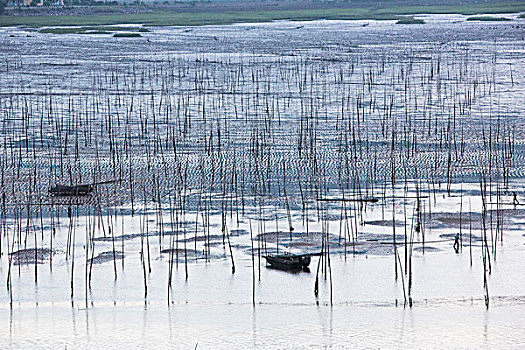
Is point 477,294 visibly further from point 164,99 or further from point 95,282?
point 164,99

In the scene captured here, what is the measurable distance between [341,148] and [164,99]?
9.23 m

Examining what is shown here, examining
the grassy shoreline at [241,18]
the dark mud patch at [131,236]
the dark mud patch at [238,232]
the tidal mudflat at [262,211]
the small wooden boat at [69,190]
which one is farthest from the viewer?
the grassy shoreline at [241,18]

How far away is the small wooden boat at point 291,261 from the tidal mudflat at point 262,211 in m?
0.13

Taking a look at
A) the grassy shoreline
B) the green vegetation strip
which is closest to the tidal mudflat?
the green vegetation strip

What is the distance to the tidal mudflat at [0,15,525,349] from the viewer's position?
11750mm

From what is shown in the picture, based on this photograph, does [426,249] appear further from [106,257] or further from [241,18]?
[241,18]

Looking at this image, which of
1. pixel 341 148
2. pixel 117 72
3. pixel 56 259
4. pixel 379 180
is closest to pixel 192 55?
pixel 117 72

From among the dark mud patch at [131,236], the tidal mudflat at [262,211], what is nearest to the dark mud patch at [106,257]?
the tidal mudflat at [262,211]

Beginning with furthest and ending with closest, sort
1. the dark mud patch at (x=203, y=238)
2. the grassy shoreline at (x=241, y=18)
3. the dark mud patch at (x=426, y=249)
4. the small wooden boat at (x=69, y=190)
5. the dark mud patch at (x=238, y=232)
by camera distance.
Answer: the grassy shoreline at (x=241, y=18) < the small wooden boat at (x=69, y=190) < the dark mud patch at (x=238, y=232) < the dark mud patch at (x=203, y=238) < the dark mud patch at (x=426, y=249)

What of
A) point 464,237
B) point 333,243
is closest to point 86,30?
point 333,243

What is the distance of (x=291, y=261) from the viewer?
1309 cm

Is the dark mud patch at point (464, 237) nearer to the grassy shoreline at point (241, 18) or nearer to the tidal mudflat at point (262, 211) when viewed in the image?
the tidal mudflat at point (262, 211)

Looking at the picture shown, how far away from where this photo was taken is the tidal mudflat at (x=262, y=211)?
1175cm

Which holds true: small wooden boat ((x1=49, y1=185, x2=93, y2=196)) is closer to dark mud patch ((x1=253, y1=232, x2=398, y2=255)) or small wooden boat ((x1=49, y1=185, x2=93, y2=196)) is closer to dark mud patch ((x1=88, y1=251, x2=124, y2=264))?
dark mud patch ((x1=88, y1=251, x2=124, y2=264))
